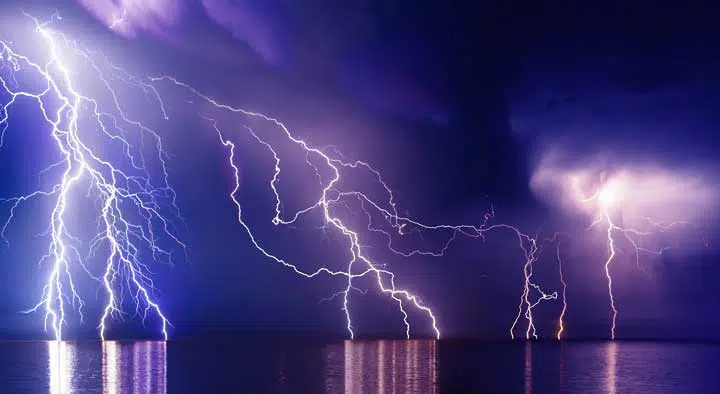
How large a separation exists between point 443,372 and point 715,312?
815 cm

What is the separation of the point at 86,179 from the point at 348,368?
19.0ft

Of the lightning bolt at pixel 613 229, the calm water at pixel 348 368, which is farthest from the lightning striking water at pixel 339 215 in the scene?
the lightning bolt at pixel 613 229

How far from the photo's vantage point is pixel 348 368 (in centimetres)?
782

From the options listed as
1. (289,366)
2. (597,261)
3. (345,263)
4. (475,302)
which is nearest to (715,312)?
(597,261)

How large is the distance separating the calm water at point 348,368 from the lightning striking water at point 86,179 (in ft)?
2.88

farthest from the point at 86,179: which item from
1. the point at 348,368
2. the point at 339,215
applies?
the point at 348,368

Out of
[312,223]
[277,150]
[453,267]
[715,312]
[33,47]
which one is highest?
[33,47]

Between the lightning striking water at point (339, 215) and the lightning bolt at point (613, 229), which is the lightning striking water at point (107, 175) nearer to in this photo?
the lightning striking water at point (339, 215)

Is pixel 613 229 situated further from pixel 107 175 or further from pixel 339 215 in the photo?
pixel 107 175

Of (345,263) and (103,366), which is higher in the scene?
(345,263)

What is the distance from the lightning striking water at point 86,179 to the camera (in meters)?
10.9

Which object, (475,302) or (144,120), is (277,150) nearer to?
(144,120)

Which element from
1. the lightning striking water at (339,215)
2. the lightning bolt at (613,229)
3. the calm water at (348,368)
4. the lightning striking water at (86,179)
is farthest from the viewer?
the lightning bolt at (613,229)

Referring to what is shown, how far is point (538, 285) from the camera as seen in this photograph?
12578 millimetres
